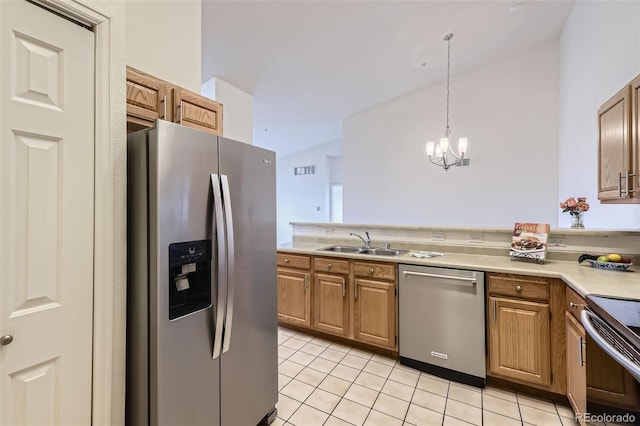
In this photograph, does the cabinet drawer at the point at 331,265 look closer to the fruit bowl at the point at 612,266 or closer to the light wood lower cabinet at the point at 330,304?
the light wood lower cabinet at the point at 330,304

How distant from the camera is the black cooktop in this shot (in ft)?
3.56

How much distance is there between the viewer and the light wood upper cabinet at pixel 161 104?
5.01ft

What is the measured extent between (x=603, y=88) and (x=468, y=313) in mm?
2633

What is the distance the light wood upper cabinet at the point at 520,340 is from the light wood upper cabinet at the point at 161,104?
2.39 meters

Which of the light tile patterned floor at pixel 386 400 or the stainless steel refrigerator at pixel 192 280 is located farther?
the light tile patterned floor at pixel 386 400

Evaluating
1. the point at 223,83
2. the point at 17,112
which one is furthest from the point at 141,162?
the point at 223,83

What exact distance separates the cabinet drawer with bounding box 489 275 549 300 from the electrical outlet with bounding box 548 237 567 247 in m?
0.68

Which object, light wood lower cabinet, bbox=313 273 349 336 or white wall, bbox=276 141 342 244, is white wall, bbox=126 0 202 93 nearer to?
light wood lower cabinet, bbox=313 273 349 336

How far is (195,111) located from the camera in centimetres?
188

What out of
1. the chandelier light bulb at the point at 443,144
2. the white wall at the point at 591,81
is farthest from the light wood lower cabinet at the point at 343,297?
the chandelier light bulb at the point at 443,144

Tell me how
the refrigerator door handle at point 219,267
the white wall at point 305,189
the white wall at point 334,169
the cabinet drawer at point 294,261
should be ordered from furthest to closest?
the white wall at point 334,169, the white wall at point 305,189, the cabinet drawer at point 294,261, the refrigerator door handle at point 219,267

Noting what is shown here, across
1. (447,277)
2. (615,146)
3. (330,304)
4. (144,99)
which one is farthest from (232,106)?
(615,146)

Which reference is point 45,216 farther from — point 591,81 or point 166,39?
point 591,81

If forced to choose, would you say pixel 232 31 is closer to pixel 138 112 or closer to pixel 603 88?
pixel 138 112
